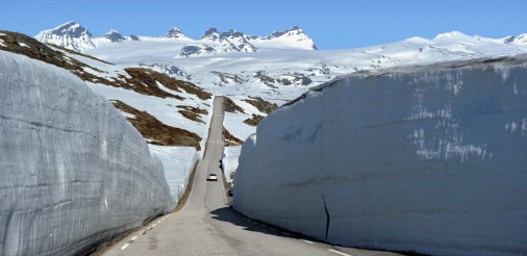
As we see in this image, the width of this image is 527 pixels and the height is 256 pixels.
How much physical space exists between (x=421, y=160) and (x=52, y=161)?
29.0 ft

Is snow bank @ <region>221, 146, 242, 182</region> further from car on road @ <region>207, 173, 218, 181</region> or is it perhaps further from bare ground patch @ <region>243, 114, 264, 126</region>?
bare ground patch @ <region>243, 114, 264, 126</region>

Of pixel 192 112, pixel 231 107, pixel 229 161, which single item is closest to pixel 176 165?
pixel 229 161

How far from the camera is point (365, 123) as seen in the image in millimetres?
17688

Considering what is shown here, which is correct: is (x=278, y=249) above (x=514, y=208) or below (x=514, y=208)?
below

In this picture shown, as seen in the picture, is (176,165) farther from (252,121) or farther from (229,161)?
(252,121)

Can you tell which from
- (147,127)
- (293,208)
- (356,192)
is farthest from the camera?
(147,127)

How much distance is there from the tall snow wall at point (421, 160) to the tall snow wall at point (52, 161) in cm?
693

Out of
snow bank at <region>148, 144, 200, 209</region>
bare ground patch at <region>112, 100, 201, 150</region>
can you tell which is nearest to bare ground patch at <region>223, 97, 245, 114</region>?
bare ground patch at <region>112, 100, 201, 150</region>

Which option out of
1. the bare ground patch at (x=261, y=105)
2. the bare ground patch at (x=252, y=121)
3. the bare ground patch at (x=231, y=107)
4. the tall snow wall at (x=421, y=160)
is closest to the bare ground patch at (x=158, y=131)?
the bare ground patch at (x=252, y=121)

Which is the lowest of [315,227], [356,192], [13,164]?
[315,227]

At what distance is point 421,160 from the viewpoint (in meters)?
15.1

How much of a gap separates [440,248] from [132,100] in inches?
3659

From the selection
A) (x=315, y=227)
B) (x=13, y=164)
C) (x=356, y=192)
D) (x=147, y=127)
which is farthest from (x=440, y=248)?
(x=147, y=127)

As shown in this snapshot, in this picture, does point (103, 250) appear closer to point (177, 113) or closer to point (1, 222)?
point (1, 222)
